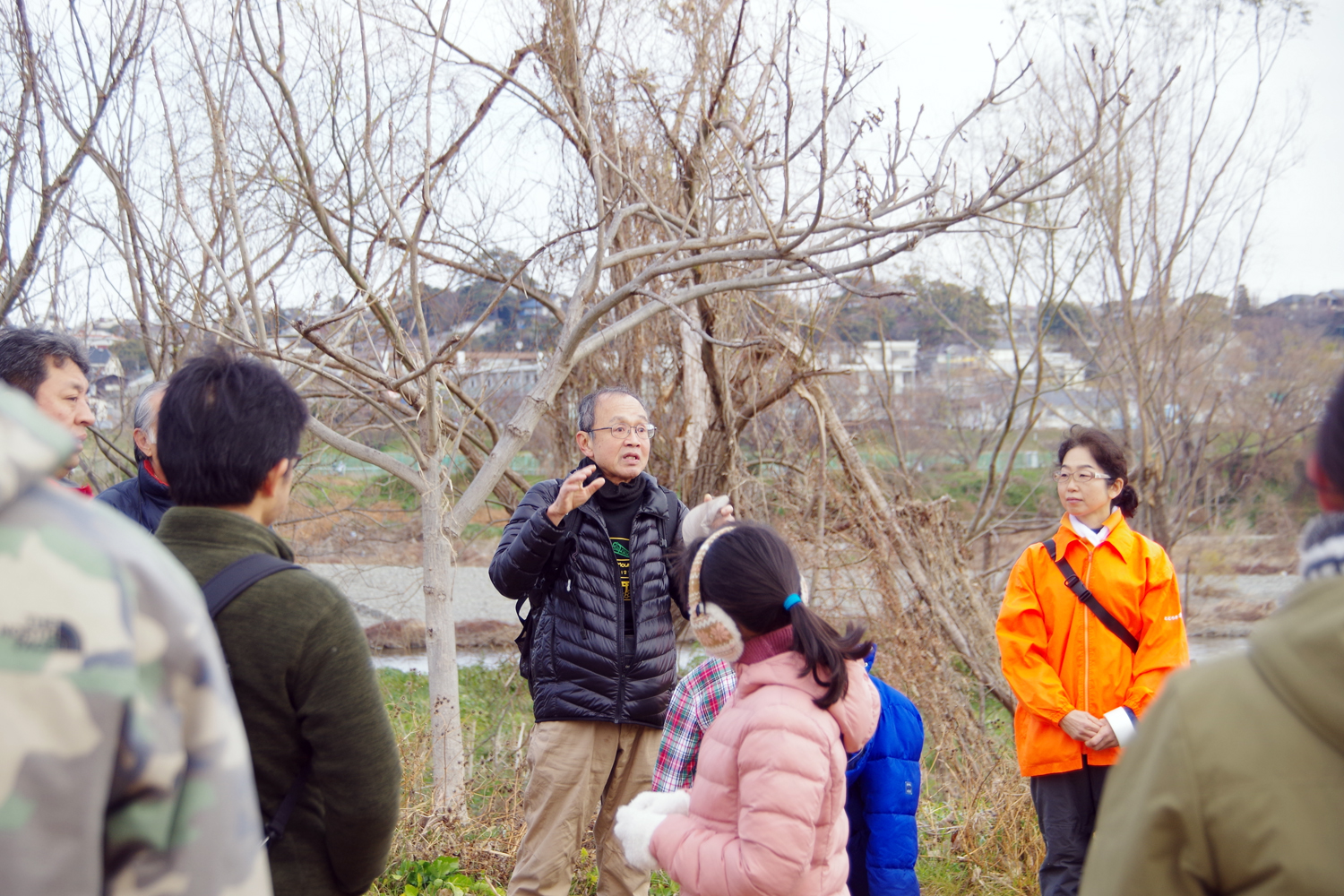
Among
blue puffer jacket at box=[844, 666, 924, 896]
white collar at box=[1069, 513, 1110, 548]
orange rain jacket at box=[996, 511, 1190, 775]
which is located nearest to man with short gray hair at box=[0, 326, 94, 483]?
blue puffer jacket at box=[844, 666, 924, 896]

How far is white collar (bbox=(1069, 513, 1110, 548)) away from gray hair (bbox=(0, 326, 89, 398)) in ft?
10.5

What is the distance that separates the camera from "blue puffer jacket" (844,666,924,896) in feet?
7.80

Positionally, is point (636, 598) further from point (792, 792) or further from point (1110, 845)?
point (1110, 845)

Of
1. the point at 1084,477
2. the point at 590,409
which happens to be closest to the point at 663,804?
the point at 590,409

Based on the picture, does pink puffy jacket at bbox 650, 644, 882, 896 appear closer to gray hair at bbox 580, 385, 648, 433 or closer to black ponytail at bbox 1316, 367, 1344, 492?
black ponytail at bbox 1316, 367, 1344, 492

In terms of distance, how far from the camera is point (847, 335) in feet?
34.8

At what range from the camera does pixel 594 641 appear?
3.04m

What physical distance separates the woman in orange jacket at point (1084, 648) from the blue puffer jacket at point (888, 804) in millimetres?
878

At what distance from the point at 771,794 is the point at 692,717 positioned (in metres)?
0.78

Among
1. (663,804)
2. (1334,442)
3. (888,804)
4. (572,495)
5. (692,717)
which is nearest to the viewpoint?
(1334,442)

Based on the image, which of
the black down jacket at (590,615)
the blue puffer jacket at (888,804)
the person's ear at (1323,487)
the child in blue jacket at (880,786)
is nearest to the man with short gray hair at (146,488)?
the black down jacket at (590,615)

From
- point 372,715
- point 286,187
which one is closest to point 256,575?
point 372,715

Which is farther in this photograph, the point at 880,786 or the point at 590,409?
the point at 590,409

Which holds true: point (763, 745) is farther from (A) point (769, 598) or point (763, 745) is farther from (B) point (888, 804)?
(B) point (888, 804)
